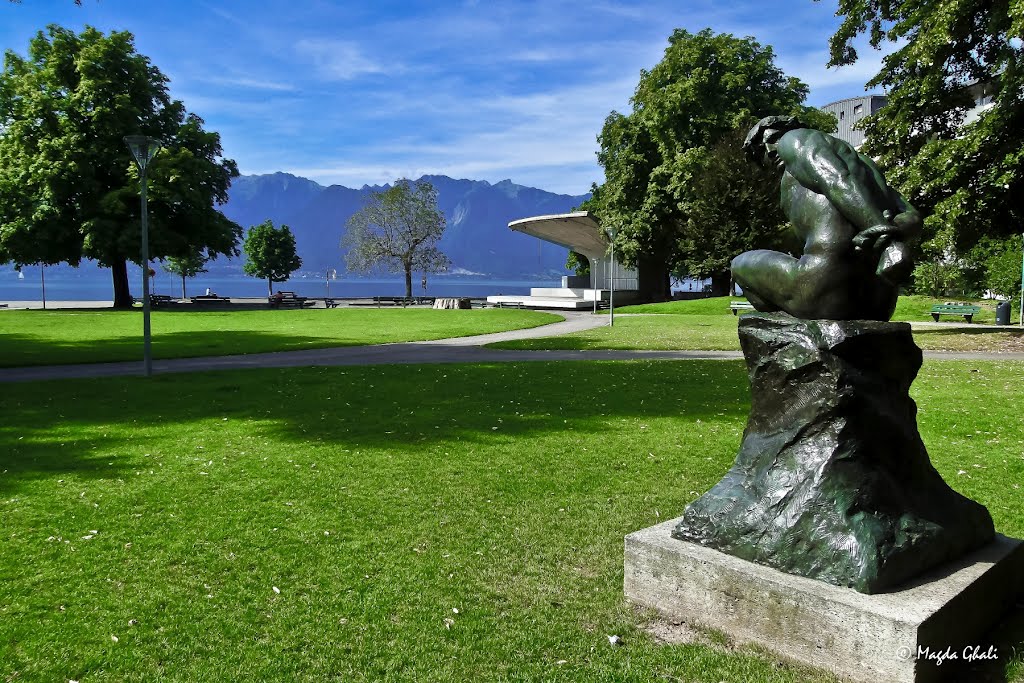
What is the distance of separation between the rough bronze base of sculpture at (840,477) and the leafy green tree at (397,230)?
6274 cm

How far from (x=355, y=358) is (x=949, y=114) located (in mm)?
18859

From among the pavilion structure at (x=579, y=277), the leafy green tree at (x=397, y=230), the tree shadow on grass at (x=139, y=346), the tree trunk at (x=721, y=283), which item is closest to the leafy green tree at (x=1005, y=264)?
the tree trunk at (x=721, y=283)

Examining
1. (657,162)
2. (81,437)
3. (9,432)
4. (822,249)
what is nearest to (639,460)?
(822,249)

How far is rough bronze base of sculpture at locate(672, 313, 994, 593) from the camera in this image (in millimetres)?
3744

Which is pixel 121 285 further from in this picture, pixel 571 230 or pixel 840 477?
pixel 840 477

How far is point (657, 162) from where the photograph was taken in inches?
1923

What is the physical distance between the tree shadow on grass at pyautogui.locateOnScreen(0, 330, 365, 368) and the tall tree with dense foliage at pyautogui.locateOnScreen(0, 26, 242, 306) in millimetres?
17401

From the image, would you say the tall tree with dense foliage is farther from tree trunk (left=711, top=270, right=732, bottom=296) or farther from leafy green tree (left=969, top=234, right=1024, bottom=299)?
leafy green tree (left=969, top=234, right=1024, bottom=299)

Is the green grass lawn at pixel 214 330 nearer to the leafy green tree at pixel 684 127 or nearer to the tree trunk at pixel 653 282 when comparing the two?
the leafy green tree at pixel 684 127

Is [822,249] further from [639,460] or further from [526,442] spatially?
[526,442]

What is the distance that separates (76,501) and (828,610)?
20.7ft

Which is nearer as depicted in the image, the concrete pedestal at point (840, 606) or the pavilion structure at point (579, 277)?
the concrete pedestal at point (840, 606)

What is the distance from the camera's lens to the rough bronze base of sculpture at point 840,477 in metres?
3.74

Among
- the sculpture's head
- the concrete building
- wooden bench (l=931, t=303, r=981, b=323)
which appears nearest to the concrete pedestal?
the sculpture's head
